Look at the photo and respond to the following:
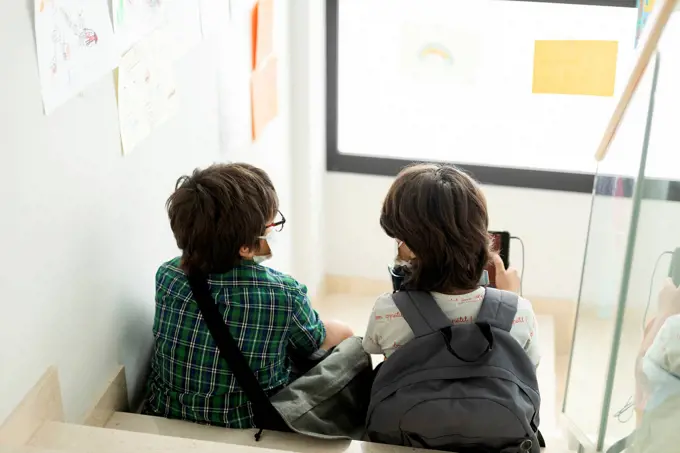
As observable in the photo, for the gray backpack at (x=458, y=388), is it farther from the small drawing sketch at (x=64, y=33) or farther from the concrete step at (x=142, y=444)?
the small drawing sketch at (x=64, y=33)

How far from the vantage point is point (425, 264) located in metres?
1.49

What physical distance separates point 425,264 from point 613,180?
434mm

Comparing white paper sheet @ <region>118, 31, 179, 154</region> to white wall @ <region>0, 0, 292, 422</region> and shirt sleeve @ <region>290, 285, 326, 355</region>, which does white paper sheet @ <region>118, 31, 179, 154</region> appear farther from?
shirt sleeve @ <region>290, 285, 326, 355</region>

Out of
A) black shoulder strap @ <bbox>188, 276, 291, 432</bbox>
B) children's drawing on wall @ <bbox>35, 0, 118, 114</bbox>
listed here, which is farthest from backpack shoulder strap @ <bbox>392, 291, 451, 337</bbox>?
children's drawing on wall @ <bbox>35, 0, 118, 114</bbox>

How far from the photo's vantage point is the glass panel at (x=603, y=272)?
1515 mm

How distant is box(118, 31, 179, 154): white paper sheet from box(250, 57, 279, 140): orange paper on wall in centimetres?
58

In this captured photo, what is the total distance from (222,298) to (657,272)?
793 millimetres

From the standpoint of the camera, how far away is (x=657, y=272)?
146 cm

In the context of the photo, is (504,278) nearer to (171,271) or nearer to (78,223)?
(171,271)

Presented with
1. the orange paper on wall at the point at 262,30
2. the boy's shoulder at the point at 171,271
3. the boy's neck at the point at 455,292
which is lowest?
the boy's neck at the point at 455,292

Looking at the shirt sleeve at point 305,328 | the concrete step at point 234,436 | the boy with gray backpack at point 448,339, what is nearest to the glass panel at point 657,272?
the boy with gray backpack at point 448,339

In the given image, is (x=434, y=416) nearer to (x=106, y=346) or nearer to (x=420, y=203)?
(x=420, y=203)

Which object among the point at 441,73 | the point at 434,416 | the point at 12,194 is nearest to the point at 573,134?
the point at 441,73

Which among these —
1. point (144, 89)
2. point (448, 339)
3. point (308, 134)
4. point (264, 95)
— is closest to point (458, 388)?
point (448, 339)
